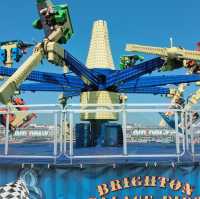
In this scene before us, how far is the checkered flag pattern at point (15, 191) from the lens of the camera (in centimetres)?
1043

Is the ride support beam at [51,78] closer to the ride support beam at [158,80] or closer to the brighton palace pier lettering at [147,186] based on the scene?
the ride support beam at [158,80]

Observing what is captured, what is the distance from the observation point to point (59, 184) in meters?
11.3

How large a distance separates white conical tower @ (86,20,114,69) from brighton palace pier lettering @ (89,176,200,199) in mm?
14487

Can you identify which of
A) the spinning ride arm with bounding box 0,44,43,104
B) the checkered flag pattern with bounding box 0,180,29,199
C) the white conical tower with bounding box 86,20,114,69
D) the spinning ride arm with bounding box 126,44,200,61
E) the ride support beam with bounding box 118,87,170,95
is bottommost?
the checkered flag pattern with bounding box 0,180,29,199

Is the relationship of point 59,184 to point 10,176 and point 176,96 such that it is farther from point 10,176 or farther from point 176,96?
point 176,96

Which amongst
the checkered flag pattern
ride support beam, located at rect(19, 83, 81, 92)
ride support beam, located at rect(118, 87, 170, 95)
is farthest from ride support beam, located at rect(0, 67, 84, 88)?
the checkered flag pattern

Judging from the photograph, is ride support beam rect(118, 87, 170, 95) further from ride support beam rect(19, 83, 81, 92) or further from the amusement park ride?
ride support beam rect(19, 83, 81, 92)

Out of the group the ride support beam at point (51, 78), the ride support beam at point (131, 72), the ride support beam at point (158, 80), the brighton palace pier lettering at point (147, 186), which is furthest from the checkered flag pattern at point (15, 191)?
the ride support beam at point (158, 80)

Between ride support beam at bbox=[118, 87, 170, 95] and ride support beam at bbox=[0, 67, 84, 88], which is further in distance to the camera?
ride support beam at bbox=[118, 87, 170, 95]

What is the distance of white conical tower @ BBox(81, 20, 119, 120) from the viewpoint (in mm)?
23406

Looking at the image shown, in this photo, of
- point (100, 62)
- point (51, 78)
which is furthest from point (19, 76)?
point (100, 62)

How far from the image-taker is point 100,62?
25.1 meters

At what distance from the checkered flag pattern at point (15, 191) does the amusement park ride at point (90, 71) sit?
225 inches

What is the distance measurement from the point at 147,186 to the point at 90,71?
1299 centimetres
